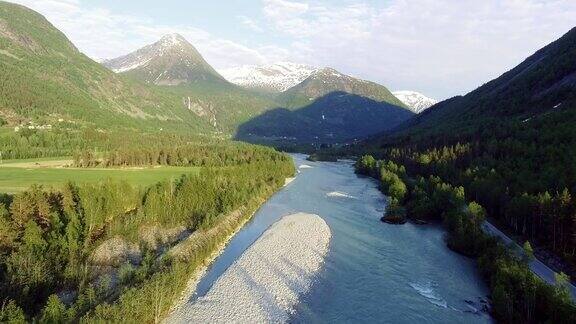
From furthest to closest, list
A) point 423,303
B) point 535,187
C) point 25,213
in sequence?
point 535,187 < point 25,213 < point 423,303

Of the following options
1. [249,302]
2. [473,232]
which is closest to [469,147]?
[473,232]

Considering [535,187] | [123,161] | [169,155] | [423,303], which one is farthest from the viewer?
[169,155]

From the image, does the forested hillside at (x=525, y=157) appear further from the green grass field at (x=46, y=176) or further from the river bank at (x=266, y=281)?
the green grass field at (x=46, y=176)

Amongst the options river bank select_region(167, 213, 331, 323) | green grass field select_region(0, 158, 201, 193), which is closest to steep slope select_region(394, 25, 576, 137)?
river bank select_region(167, 213, 331, 323)

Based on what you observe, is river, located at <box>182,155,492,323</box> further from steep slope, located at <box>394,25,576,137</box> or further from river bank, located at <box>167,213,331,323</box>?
steep slope, located at <box>394,25,576,137</box>

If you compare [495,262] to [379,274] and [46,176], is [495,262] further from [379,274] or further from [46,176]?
[46,176]

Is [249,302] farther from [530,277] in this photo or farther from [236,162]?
[236,162]
